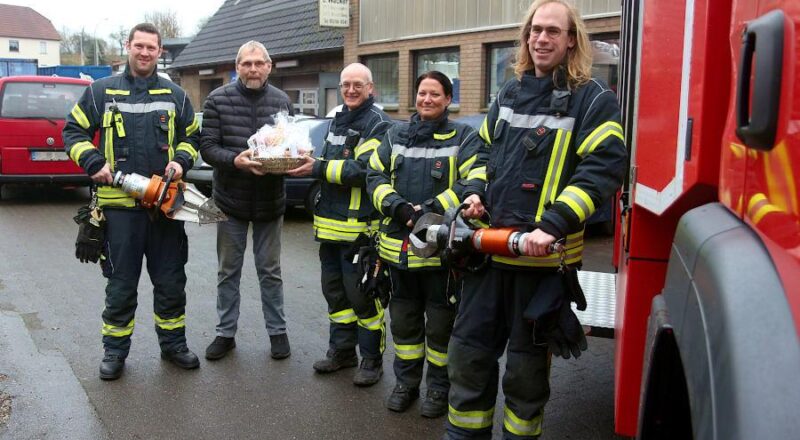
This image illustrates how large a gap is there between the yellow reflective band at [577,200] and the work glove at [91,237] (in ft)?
9.43

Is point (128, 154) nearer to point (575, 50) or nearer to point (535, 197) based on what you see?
point (535, 197)

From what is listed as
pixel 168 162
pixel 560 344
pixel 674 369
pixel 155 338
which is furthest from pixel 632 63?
pixel 155 338

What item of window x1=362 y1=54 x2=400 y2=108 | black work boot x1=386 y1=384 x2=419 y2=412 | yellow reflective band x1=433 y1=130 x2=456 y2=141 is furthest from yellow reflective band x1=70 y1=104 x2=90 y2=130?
window x1=362 y1=54 x2=400 y2=108

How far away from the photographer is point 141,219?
181 inches

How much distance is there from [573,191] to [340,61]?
55.8ft

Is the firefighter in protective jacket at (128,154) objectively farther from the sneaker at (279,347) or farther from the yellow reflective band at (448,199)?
the yellow reflective band at (448,199)

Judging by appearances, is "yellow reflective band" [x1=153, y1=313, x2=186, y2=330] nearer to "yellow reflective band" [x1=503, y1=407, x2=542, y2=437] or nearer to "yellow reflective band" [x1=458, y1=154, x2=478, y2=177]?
"yellow reflective band" [x1=458, y1=154, x2=478, y2=177]

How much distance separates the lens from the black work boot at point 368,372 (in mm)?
4492

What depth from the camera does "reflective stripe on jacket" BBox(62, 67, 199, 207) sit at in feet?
14.8

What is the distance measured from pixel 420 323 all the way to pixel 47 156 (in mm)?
9469

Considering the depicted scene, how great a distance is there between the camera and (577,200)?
2906mm

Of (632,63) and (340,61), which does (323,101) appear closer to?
(340,61)

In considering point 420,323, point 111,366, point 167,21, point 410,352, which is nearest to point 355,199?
point 420,323

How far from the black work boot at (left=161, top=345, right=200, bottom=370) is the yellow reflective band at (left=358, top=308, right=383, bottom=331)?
1.08 meters
